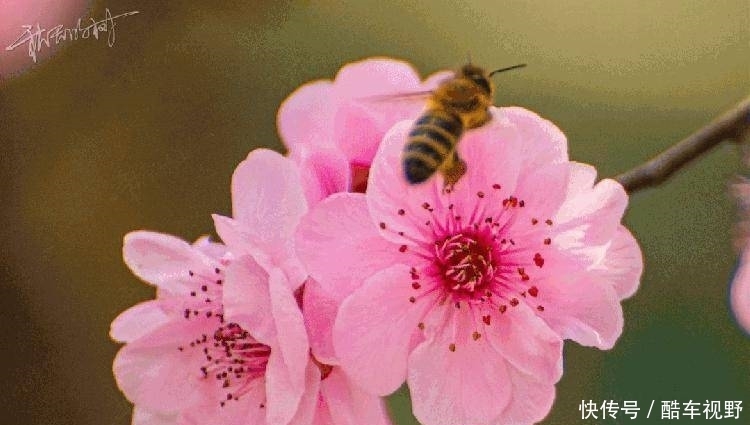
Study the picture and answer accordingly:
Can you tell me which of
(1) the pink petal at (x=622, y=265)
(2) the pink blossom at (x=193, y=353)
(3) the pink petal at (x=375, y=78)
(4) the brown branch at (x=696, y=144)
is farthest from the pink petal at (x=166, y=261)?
(4) the brown branch at (x=696, y=144)

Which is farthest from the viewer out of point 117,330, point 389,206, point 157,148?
point 157,148

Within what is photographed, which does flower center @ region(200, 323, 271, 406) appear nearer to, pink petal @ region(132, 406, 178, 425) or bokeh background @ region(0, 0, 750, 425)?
pink petal @ region(132, 406, 178, 425)

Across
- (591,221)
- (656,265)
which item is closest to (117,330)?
(591,221)

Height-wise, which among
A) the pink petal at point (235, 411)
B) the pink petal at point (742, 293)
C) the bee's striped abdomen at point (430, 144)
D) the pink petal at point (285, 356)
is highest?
the bee's striped abdomen at point (430, 144)

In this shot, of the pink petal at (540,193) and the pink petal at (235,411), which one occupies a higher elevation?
the pink petal at (540,193)

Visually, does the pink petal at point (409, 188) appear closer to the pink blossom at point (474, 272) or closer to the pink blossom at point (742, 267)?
the pink blossom at point (474, 272)

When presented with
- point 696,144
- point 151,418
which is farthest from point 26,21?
point 696,144

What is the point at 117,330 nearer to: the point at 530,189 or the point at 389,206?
the point at 389,206
